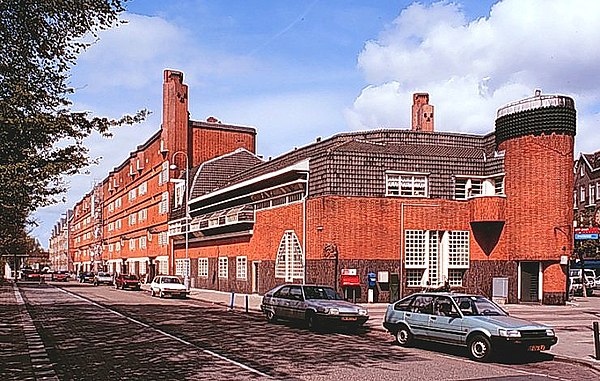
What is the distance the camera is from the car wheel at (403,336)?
→ 1880cm

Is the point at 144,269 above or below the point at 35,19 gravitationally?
below

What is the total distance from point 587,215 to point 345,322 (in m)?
44.2

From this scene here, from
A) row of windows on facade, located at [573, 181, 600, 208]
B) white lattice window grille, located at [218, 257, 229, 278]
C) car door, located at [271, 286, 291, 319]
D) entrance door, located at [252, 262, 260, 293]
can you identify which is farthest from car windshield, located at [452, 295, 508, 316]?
row of windows on facade, located at [573, 181, 600, 208]

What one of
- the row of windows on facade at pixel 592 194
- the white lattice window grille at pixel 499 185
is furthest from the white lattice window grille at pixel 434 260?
the row of windows on facade at pixel 592 194

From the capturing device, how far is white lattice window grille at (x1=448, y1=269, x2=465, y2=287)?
36531mm

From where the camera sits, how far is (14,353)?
657 inches

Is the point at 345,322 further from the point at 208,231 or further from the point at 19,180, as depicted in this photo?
the point at 208,231

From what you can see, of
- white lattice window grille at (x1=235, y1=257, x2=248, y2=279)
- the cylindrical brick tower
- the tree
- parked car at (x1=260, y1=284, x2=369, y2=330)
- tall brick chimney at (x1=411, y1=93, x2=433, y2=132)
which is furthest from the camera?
tall brick chimney at (x1=411, y1=93, x2=433, y2=132)

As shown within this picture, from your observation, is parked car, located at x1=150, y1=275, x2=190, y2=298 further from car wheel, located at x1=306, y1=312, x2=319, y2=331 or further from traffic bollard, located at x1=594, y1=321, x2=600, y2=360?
traffic bollard, located at x1=594, y1=321, x2=600, y2=360

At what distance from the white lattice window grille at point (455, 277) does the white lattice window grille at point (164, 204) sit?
124ft

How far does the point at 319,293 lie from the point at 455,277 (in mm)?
13926

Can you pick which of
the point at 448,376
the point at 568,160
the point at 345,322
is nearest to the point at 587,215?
the point at 568,160

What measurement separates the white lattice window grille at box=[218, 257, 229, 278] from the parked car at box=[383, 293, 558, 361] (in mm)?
30287

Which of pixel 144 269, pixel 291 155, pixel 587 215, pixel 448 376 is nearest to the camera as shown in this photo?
pixel 448 376
